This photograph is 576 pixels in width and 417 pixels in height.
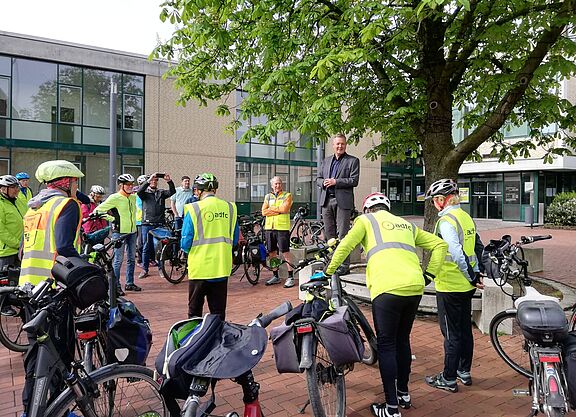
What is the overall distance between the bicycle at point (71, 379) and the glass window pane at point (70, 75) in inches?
758

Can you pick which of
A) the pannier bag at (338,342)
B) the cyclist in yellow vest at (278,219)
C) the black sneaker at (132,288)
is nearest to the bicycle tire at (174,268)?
the black sneaker at (132,288)

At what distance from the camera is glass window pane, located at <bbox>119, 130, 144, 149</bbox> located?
824 inches

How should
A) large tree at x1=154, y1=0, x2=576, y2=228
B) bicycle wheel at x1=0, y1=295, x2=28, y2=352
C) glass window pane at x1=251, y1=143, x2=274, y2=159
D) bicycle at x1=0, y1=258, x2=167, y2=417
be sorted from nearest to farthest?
bicycle at x1=0, y1=258, x2=167, y2=417, bicycle wheel at x1=0, y1=295, x2=28, y2=352, large tree at x1=154, y1=0, x2=576, y2=228, glass window pane at x1=251, y1=143, x2=274, y2=159

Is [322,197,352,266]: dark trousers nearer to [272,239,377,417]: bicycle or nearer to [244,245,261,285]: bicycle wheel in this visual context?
[244,245,261,285]: bicycle wheel

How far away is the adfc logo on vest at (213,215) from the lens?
15.2ft

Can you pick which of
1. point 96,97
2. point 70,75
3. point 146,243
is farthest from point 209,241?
point 70,75

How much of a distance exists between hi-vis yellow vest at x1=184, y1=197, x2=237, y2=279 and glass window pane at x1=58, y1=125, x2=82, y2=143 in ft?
57.2

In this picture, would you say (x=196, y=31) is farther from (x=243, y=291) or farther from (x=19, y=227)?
(x=243, y=291)

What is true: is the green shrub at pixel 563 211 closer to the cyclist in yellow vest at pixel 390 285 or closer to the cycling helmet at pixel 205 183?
the cyclist in yellow vest at pixel 390 285

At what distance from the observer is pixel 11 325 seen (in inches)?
206

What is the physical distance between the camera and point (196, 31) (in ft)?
20.9

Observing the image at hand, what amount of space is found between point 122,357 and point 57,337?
0.43 meters

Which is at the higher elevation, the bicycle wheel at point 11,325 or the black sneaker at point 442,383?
the bicycle wheel at point 11,325

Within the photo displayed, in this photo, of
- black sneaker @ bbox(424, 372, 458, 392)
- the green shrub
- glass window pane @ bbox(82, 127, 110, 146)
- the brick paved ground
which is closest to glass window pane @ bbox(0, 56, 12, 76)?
glass window pane @ bbox(82, 127, 110, 146)
